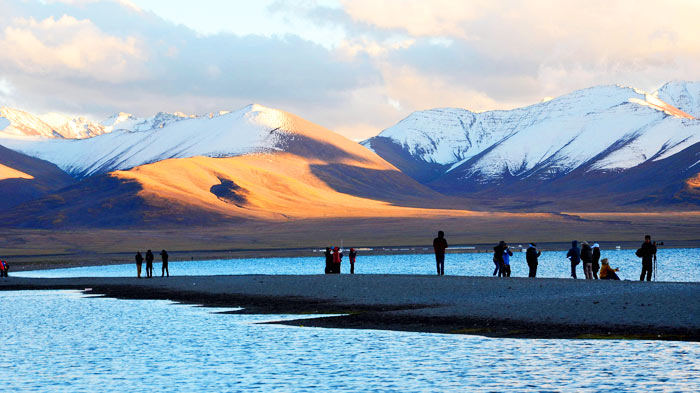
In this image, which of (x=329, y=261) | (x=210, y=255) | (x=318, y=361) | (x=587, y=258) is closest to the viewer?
(x=318, y=361)

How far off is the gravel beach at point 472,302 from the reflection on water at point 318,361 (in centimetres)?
175

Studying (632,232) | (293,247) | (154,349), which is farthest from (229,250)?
(154,349)

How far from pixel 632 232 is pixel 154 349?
15838cm

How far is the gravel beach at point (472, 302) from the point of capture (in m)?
28.8

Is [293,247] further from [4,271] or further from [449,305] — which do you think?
[449,305]

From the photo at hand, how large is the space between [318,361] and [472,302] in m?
12.7

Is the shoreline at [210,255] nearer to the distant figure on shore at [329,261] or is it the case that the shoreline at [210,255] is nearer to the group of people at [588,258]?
the distant figure on shore at [329,261]

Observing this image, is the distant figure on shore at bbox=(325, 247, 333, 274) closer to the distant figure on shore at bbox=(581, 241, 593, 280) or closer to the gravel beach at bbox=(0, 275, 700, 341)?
the gravel beach at bbox=(0, 275, 700, 341)

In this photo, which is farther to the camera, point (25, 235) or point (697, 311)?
point (25, 235)

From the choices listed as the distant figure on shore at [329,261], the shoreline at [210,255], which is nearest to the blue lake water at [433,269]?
the shoreline at [210,255]

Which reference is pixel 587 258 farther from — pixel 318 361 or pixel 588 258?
pixel 318 361

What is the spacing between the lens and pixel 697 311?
2953cm

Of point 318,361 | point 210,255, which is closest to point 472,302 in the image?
point 318,361

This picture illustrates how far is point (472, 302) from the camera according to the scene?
3656 centimetres
